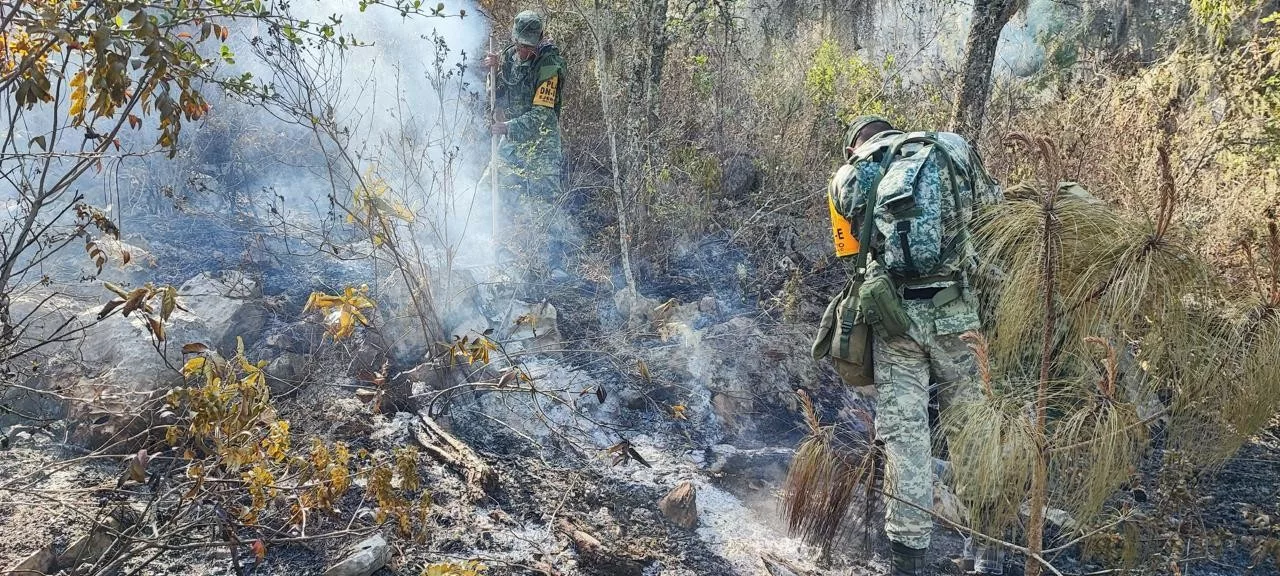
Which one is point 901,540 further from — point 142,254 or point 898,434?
point 142,254

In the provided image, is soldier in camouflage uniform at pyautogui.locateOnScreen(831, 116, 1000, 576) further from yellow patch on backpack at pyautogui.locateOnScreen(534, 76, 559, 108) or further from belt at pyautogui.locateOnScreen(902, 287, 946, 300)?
yellow patch on backpack at pyautogui.locateOnScreen(534, 76, 559, 108)

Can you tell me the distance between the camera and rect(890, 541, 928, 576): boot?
3039mm

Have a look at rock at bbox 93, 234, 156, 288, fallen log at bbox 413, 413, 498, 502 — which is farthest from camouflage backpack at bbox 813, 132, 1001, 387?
rock at bbox 93, 234, 156, 288

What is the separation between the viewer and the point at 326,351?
4129mm

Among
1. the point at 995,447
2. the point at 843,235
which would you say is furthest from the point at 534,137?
the point at 995,447

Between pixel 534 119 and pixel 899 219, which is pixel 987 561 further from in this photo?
pixel 534 119

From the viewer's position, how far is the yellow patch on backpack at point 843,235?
11.2 ft

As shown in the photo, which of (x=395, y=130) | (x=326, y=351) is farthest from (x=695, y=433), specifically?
(x=395, y=130)

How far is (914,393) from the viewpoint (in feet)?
10.3

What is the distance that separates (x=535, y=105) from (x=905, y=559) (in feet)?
13.1

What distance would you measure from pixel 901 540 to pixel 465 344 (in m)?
1.92

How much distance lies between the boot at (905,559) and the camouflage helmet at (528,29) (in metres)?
4.14

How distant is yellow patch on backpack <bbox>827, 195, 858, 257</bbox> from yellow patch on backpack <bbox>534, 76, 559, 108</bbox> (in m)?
2.90

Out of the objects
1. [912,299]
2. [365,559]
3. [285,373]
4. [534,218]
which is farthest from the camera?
[534,218]
